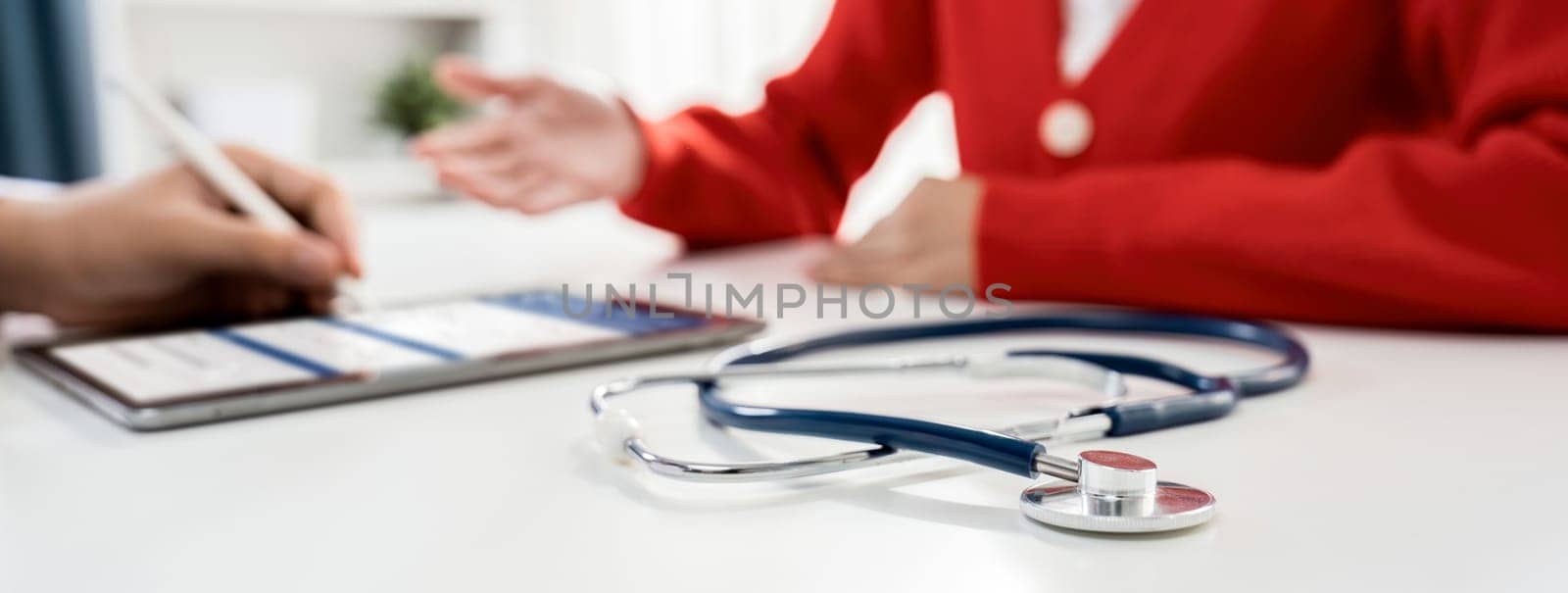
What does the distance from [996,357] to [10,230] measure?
1.48 ft

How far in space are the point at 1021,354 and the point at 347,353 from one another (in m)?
0.25

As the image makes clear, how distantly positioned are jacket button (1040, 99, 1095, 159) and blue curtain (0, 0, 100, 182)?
181 centimetres

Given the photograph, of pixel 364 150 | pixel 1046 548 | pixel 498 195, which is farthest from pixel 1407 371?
pixel 364 150

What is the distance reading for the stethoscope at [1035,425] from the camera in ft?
0.89

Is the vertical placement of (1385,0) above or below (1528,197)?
above

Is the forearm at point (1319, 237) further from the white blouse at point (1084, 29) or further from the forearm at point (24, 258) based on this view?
the forearm at point (24, 258)

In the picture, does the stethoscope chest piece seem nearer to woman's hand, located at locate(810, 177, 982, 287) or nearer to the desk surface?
the desk surface

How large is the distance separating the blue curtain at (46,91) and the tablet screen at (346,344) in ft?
5.79

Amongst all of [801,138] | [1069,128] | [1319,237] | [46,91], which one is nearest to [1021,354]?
[1319,237]

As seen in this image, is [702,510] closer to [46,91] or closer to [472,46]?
[46,91]

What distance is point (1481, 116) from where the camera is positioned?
59cm

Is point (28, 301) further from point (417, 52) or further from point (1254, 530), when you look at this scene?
point (417, 52)

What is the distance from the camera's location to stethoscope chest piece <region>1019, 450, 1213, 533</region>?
0.27 m

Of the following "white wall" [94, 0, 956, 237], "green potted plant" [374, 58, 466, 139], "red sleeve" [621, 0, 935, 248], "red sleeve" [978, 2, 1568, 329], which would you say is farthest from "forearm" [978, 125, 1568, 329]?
"green potted plant" [374, 58, 466, 139]
